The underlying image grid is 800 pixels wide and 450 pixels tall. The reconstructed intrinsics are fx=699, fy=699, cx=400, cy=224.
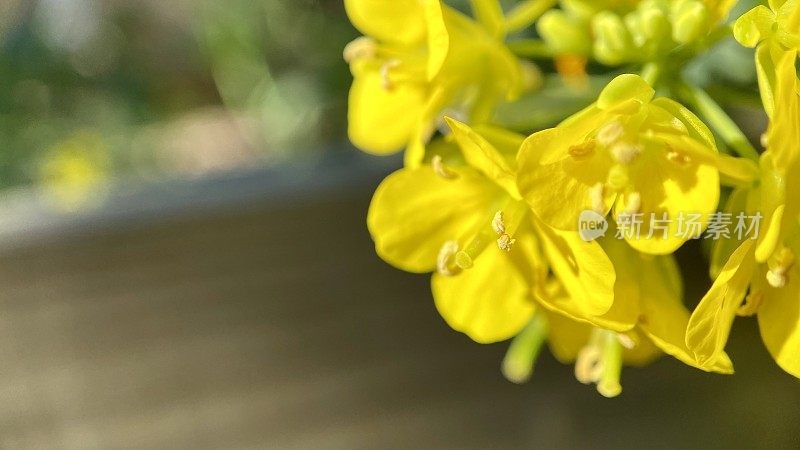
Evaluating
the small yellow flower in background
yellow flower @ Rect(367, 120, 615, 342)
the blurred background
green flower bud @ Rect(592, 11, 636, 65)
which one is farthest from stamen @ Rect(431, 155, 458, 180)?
the small yellow flower in background

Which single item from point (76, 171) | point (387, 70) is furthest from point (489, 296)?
point (76, 171)

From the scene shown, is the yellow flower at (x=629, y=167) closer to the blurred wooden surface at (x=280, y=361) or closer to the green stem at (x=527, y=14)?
the green stem at (x=527, y=14)

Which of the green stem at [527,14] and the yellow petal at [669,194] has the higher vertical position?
the green stem at [527,14]

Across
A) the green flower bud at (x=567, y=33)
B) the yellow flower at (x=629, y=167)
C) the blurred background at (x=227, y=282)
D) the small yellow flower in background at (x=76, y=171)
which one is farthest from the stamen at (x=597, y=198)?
the small yellow flower in background at (x=76, y=171)

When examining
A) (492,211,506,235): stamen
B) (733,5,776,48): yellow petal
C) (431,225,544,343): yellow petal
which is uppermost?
(733,5,776,48): yellow petal

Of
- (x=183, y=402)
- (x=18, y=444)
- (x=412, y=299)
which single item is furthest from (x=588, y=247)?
(x=18, y=444)

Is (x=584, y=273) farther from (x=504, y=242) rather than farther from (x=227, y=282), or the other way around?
(x=227, y=282)

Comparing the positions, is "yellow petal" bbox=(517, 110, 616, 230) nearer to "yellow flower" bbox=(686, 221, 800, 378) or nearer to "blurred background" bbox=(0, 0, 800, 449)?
"yellow flower" bbox=(686, 221, 800, 378)
